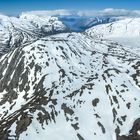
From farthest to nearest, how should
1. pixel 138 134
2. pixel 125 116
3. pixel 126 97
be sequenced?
pixel 126 97, pixel 125 116, pixel 138 134

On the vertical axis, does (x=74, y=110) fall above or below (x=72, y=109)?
below

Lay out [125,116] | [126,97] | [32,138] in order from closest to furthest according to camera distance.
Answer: [32,138], [125,116], [126,97]

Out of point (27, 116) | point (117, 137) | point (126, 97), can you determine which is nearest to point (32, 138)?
point (27, 116)

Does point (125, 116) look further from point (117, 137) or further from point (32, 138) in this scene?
point (32, 138)

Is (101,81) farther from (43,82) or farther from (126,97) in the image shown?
(43,82)

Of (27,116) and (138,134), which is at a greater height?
(27,116)

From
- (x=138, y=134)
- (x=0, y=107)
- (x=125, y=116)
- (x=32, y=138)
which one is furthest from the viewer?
(x=0, y=107)

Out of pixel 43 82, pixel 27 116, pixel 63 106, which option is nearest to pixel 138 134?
pixel 63 106

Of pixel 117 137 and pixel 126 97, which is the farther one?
pixel 126 97

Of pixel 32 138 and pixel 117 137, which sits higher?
pixel 32 138
